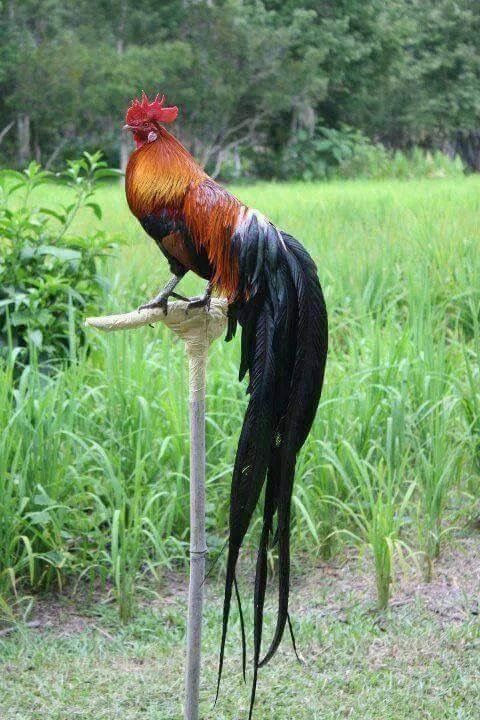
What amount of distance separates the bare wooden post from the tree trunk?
13357mm

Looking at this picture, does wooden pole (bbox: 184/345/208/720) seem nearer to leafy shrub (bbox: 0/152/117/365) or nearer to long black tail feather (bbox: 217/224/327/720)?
long black tail feather (bbox: 217/224/327/720)

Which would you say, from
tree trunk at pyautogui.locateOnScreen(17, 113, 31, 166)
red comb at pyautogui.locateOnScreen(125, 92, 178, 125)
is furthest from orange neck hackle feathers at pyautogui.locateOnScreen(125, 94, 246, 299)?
tree trunk at pyautogui.locateOnScreen(17, 113, 31, 166)

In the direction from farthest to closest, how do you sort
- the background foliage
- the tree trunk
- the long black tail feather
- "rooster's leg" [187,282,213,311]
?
the tree trunk → the background foliage → "rooster's leg" [187,282,213,311] → the long black tail feather

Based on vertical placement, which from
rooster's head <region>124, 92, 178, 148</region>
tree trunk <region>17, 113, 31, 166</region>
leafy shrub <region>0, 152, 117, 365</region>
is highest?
rooster's head <region>124, 92, 178, 148</region>

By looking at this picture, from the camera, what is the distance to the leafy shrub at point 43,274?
114 inches

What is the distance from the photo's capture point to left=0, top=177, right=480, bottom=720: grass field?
2.11 metres

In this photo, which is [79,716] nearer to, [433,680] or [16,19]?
[433,680]

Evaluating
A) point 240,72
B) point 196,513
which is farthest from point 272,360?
point 240,72

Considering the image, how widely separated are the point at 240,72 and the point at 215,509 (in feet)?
39.9

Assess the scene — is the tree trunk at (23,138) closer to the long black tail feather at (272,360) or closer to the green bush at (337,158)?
the green bush at (337,158)

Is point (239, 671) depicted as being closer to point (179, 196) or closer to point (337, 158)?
point (179, 196)

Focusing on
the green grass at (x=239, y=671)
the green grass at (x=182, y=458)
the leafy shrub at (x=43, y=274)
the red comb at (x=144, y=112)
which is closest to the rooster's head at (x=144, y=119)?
the red comb at (x=144, y=112)

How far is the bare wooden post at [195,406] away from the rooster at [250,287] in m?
0.08

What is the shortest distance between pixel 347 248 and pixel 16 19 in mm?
11812
